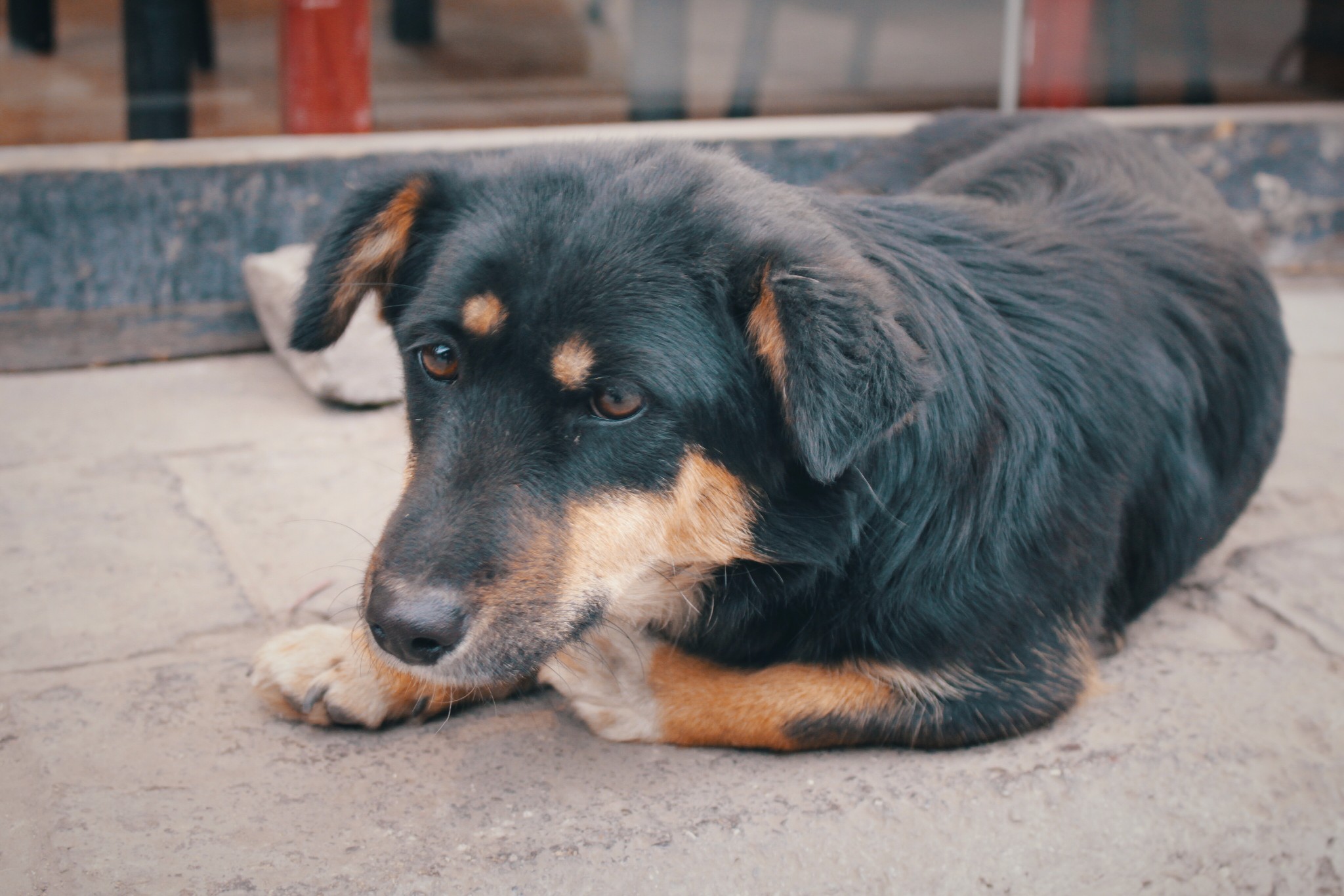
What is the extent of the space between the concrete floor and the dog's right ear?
842 mm

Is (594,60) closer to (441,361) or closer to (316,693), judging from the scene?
(441,361)

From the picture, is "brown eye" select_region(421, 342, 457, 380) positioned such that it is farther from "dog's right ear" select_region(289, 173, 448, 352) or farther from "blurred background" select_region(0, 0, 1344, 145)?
"blurred background" select_region(0, 0, 1344, 145)

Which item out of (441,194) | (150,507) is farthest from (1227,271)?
(150,507)

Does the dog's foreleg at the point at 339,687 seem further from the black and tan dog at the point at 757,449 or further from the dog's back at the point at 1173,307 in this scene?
the dog's back at the point at 1173,307

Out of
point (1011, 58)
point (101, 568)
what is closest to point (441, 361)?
point (101, 568)

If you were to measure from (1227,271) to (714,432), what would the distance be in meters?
1.85

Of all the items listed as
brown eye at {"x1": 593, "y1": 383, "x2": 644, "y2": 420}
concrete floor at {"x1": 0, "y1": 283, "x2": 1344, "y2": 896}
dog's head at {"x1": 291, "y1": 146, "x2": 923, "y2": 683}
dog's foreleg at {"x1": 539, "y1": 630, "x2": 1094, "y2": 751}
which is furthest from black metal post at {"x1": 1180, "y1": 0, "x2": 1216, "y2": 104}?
brown eye at {"x1": 593, "y1": 383, "x2": 644, "y2": 420}

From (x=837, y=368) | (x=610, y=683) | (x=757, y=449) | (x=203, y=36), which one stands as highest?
(x=203, y=36)

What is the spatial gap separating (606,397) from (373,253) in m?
0.79

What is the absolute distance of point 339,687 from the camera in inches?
108

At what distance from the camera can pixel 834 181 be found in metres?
4.77

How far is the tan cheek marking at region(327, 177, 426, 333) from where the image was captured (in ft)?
9.02

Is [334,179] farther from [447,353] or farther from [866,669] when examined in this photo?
[866,669]

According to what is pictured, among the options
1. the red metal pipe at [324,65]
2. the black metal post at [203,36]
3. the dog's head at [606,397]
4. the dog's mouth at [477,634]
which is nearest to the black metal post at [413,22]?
the red metal pipe at [324,65]
